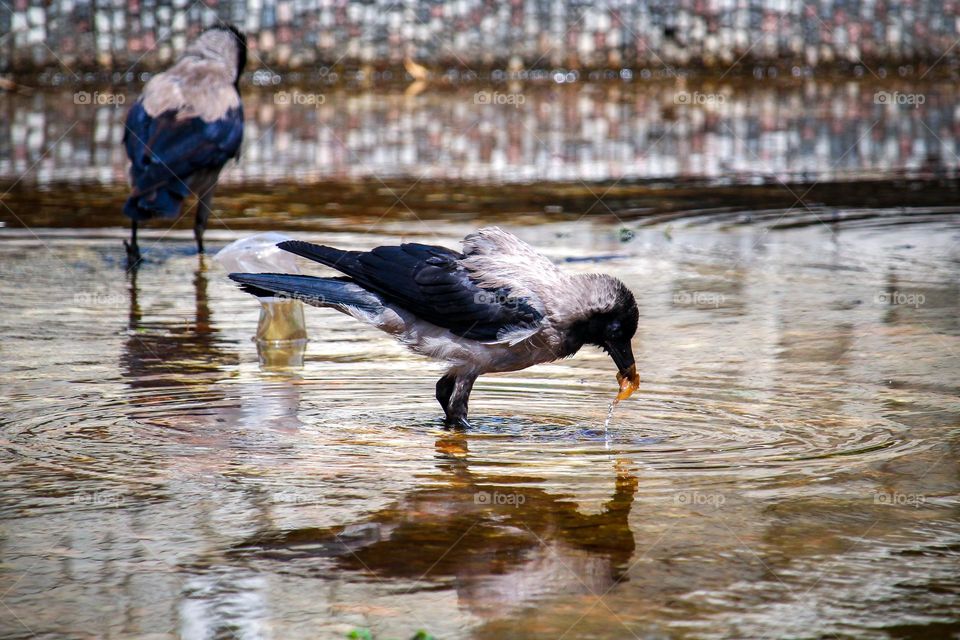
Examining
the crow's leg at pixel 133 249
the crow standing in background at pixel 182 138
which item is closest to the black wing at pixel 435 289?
the crow standing in background at pixel 182 138

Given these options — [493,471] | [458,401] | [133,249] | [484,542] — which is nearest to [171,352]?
[458,401]

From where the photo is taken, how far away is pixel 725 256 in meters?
10.5

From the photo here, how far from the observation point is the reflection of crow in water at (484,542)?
4477mm

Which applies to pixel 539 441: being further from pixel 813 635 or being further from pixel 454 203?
pixel 454 203

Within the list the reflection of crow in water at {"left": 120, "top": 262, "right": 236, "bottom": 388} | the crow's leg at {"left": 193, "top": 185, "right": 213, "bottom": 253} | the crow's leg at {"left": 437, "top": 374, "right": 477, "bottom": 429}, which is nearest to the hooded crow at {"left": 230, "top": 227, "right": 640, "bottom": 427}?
the crow's leg at {"left": 437, "top": 374, "right": 477, "bottom": 429}

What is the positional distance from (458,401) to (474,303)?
0.38 metres

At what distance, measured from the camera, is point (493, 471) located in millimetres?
5633

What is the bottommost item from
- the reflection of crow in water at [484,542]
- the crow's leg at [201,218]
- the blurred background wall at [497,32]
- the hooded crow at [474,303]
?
the reflection of crow in water at [484,542]

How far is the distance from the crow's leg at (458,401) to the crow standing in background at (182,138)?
4290mm

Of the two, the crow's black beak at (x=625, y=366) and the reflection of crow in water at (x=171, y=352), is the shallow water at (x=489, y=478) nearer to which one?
the reflection of crow in water at (x=171, y=352)

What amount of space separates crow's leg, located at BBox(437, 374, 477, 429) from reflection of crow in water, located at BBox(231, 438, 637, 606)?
926 millimetres

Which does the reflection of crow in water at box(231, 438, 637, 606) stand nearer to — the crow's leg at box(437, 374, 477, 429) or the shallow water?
the shallow water

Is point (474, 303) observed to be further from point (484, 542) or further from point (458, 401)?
point (484, 542)

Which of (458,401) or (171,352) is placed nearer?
(458,401)
